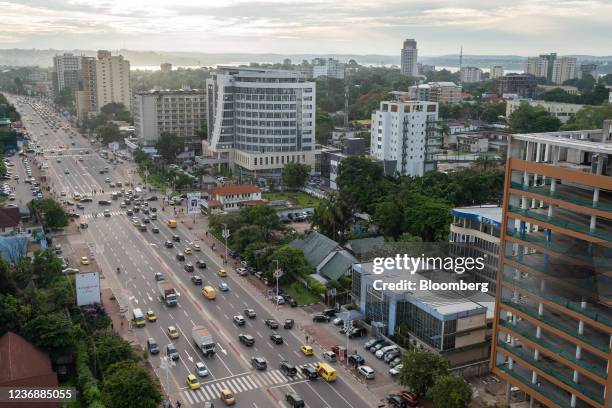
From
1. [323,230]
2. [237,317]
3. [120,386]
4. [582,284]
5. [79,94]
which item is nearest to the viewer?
[582,284]

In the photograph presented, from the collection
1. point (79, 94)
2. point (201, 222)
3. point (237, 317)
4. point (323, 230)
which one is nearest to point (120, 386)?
point (237, 317)

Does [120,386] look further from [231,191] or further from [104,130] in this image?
[104,130]

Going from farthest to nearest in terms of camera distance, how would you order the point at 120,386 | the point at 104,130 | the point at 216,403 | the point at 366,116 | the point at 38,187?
1. the point at 366,116
2. the point at 104,130
3. the point at 38,187
4. the point at 216,403
5. the point at 120,386

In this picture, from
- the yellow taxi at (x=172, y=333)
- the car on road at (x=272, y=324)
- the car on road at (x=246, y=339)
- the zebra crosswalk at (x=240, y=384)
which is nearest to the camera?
the zebra crosswalk at (x=240, y=384)

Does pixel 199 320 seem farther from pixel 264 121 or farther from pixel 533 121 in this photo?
pixel 533 121

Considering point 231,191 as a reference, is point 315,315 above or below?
below

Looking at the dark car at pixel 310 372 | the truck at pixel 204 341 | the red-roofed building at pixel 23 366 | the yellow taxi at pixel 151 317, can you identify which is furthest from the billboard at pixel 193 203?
the dark car at pixel 310 372

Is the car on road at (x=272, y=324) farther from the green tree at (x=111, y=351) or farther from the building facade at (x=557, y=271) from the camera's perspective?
the building facade at (x=557, y=271)

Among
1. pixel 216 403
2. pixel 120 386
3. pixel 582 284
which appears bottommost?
pixel 216 403
